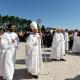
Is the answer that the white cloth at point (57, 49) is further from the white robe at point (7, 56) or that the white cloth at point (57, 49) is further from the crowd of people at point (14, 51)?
the white robe at point (7, 56)

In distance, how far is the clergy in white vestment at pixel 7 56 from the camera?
29.7ft

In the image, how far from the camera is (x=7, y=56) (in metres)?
9.09

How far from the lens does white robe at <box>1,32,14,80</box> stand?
9039 mm

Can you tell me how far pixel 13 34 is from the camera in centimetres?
938

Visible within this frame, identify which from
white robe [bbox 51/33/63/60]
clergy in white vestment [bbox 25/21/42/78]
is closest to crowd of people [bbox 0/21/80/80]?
clergy in white vestment [bbox 25/21/42/78]

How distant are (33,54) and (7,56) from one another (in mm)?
1145

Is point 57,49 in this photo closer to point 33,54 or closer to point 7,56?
point 33,54

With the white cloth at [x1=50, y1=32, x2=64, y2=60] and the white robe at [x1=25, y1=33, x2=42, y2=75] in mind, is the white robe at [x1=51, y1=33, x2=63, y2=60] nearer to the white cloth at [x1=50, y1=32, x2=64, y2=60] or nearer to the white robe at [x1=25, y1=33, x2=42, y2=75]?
the white cloth at [x1=50, y1=32, x2=64, y2=60]

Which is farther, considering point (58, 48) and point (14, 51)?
point (58, 48)

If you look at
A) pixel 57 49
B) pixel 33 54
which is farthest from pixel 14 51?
pixel 57 49

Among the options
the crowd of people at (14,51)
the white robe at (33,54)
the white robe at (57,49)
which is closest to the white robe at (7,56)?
the crowd of people at (14,51)

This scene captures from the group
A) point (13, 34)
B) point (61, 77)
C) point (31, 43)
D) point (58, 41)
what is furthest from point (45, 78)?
point (58, 41)

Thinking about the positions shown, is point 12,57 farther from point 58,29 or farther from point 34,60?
point 58,29

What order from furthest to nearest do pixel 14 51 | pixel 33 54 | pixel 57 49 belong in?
pixel 57 49, pixel 33 54, pixel 14 51
